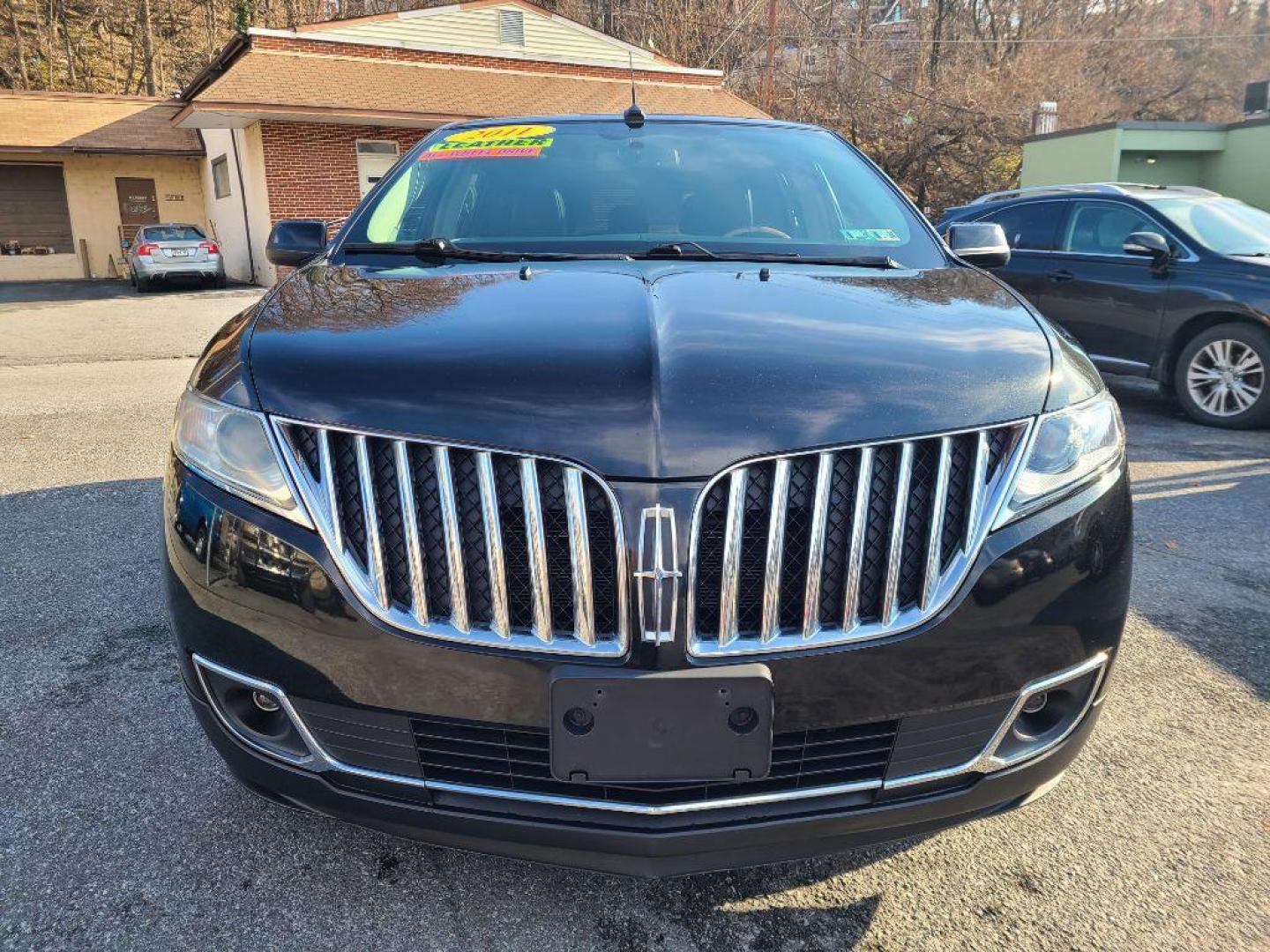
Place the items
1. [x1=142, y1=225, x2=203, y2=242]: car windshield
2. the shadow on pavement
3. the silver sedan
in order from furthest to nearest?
[x1=142, y1=225, x2=203, y2=242]: car windshield, the silver sedan, the shadow on pavement

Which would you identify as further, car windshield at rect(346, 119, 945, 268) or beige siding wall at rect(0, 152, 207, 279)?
beige siding wall at rect(0, 152, 207, 279)

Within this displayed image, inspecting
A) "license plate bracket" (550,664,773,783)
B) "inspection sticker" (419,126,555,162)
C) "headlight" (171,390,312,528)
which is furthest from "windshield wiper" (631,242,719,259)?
"license plate bracket" (550,664,773,783)

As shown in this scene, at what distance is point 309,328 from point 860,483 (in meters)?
1.13

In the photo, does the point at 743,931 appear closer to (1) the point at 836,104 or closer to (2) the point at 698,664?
(2) the point at 698,664

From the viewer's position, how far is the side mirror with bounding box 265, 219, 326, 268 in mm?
3062

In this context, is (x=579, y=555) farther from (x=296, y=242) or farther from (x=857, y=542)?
(x=296, y=242)

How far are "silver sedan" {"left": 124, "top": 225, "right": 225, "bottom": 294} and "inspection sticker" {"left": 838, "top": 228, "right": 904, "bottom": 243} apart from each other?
795 inches

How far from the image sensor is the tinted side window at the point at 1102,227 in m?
6.94

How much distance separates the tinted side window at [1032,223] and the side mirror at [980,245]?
4648 mm

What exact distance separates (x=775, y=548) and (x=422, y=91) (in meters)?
20.4

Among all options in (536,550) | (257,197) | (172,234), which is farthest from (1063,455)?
(172,234)

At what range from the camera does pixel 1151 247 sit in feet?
21.6

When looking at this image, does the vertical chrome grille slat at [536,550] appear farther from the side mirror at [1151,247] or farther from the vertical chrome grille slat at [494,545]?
the side mirror at [1151,247]

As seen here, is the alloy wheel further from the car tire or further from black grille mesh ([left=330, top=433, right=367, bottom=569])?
black grille mesh ([left=330, top=433, right=367, bottom=569])
